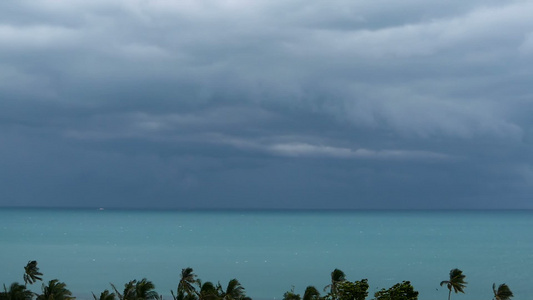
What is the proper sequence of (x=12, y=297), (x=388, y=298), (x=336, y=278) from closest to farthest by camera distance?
1. (x=388, y=298)
2. (x=12, y=297)
3. (x=336, y=278)

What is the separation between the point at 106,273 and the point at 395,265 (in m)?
83.1

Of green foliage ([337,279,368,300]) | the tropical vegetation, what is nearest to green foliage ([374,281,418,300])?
the tropical vegetation

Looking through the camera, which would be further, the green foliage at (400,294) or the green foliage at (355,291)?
the green foliage at (355,291)

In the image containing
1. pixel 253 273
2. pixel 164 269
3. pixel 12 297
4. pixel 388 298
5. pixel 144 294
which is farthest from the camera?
pixel 164 269

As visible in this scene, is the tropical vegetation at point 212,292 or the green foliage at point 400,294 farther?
the tropical vegetation at point 212,292

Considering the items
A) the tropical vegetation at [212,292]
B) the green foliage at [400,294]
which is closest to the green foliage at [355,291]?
the tropical vegetation at [212,292]

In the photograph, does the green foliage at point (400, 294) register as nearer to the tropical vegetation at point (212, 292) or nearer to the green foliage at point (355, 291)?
the tropical vegetation at point (212, 292)

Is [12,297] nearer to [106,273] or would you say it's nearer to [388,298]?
[388,298]

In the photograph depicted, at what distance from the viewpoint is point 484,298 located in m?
136

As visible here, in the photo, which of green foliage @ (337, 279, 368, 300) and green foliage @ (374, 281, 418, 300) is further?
green foliage @ (337, 279, 368, 300)

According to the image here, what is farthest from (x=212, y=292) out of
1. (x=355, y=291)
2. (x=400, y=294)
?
(x=400, y=294)

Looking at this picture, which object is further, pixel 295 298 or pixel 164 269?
pixel 164 269

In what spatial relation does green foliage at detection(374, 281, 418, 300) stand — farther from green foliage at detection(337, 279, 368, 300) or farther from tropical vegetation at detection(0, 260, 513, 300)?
green foliage at detection(337, 279, 368, 300)

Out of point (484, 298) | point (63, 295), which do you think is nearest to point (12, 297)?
point (63, 295)
